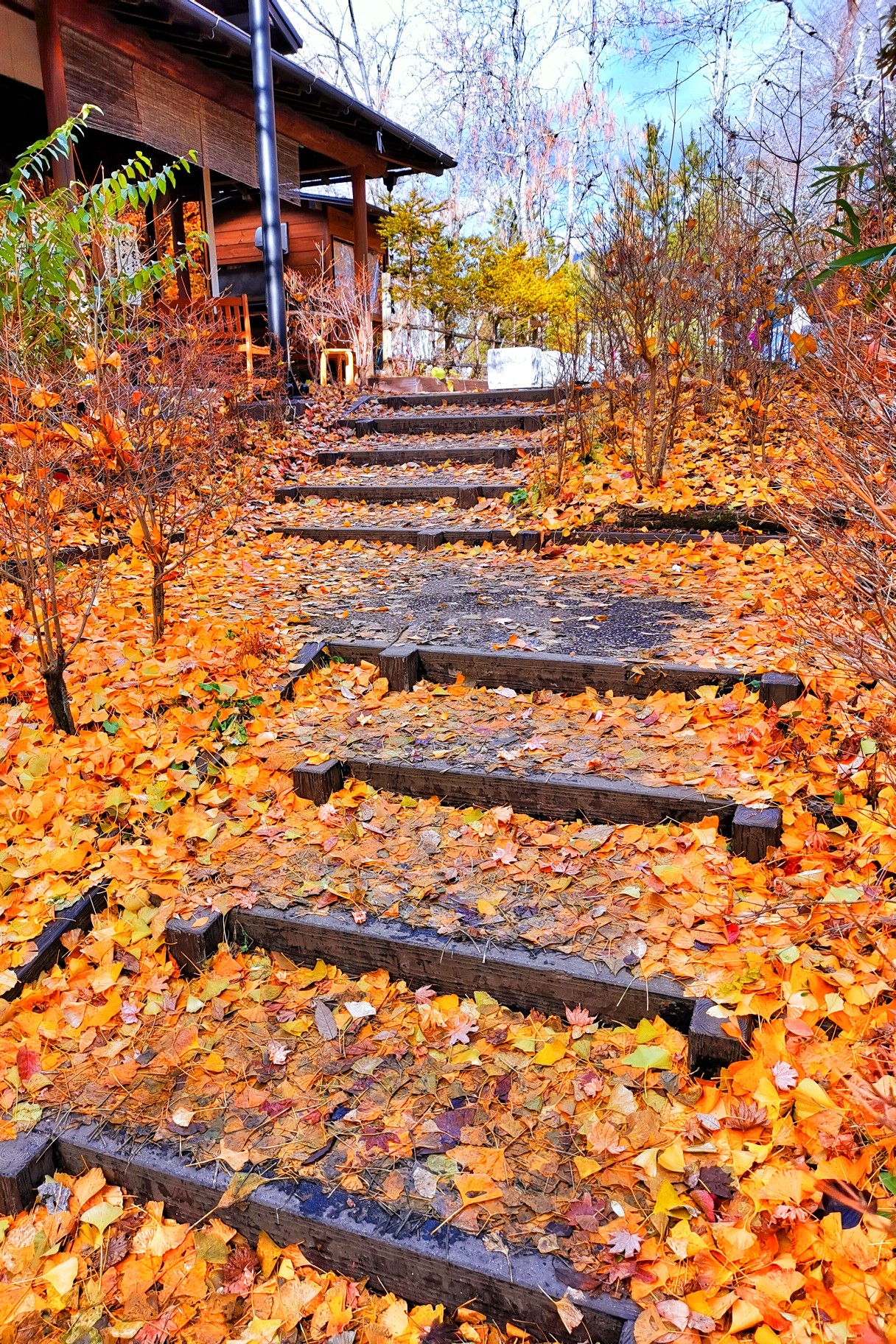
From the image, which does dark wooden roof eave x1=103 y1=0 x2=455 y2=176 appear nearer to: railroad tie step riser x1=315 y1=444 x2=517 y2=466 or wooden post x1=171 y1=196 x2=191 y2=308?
wooden post x1=171 y1=196 x2=191 y2=308

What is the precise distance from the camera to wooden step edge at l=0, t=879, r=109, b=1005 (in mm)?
2787

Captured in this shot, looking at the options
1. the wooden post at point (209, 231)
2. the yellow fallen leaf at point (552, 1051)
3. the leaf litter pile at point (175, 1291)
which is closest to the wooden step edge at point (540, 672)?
the yellow fallen leaf at point (552, 1051)

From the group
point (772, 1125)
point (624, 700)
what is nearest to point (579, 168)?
point (624, 700)

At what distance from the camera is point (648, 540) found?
6184 mm

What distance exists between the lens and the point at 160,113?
10.4m

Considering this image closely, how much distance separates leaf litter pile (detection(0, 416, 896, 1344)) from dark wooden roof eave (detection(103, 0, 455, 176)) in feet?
27.4

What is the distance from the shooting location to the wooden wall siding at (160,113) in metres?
8.99

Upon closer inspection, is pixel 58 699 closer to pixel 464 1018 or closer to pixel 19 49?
pixel 464 1018

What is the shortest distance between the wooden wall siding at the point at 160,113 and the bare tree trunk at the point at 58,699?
325 inches

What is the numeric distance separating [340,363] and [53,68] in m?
5.89

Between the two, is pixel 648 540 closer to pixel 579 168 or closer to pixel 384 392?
pixel 384 392

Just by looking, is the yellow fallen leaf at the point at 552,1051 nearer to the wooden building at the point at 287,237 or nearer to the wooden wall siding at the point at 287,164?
the wooden wall siding at the point at 287,164

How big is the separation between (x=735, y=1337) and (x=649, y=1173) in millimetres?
355

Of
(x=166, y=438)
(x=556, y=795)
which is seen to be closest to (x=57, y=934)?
(x=556, y=795)
